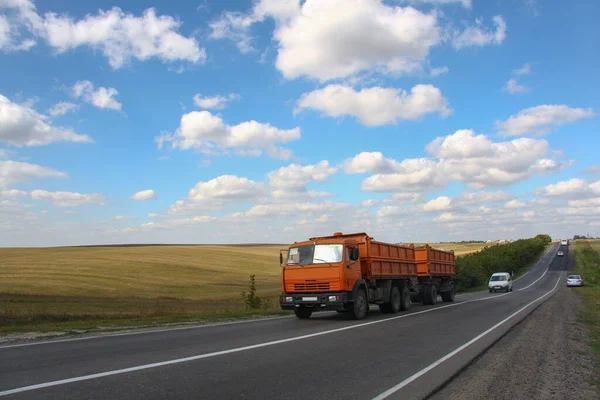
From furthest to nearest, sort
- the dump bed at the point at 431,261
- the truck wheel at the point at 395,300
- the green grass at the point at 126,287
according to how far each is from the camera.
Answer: the green grass at the point at 126,287 → the dump bed at the point at 431,261 → the truck wheel at the point at 395,300

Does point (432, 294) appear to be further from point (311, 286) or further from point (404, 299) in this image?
point (311, 286)

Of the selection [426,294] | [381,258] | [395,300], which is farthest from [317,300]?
[426,294]

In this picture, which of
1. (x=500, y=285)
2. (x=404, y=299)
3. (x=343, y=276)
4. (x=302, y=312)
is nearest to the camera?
(x=343, y=276)

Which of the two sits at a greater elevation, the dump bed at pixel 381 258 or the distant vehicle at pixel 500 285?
the dump bed at pixel 381 258

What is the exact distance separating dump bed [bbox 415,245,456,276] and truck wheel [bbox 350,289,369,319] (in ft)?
26.4

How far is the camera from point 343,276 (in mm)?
15336

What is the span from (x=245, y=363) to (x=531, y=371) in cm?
479

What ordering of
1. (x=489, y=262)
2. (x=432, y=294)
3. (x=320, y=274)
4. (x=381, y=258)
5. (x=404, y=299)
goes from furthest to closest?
(x=489, y=262) → (x=432, y=294) → (x=404, y=299) → (x=381, y=258) → (x=320, y=274)

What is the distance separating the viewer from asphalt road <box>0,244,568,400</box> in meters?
6.18

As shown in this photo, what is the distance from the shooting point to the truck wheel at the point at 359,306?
15.9 meters

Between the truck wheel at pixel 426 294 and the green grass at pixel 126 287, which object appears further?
the green grass at pixel 126 287

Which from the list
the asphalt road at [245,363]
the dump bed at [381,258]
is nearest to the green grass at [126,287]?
the asphalt road at [245,363]

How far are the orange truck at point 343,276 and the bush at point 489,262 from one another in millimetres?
36531

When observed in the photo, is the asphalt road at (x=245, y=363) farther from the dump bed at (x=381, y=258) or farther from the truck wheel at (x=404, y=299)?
the truck wheel at (x=404, y=299)
